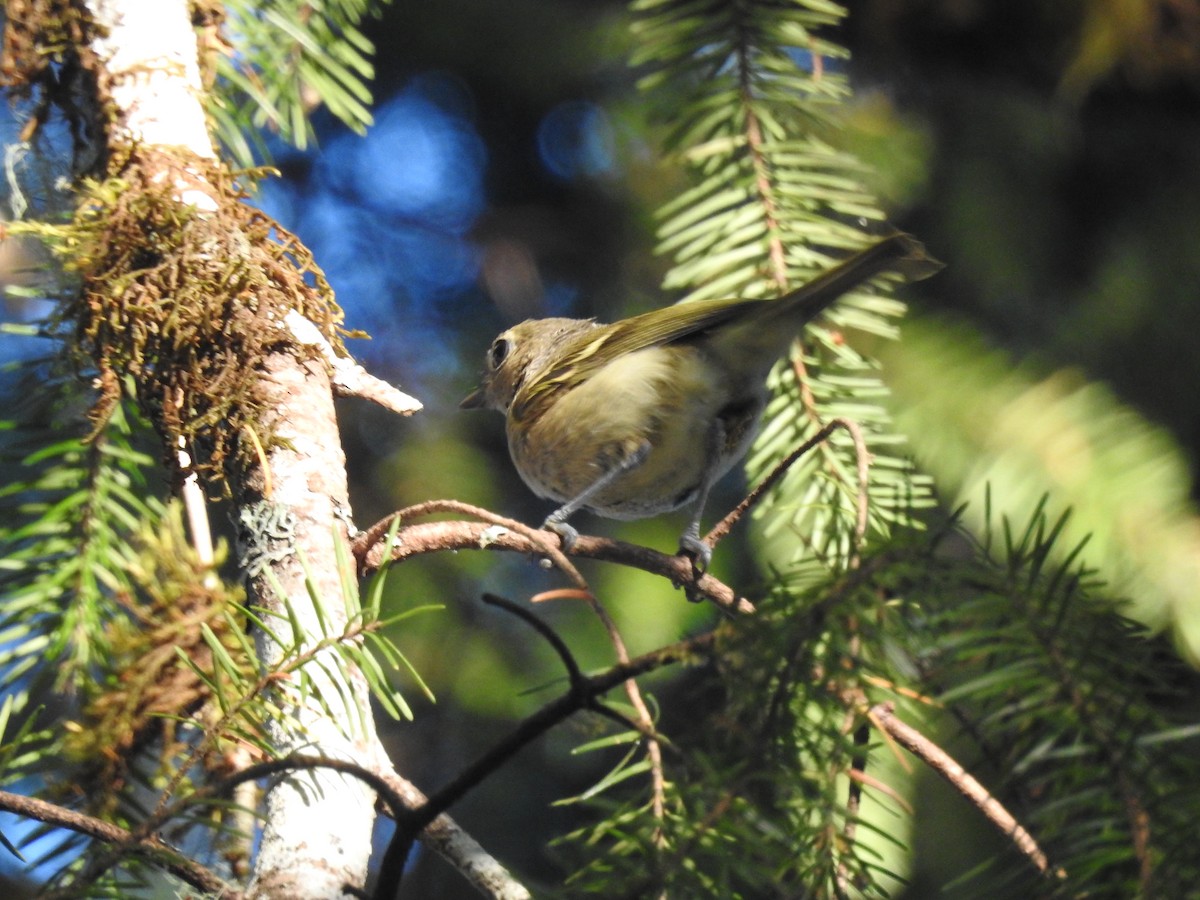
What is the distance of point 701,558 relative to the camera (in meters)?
2.36

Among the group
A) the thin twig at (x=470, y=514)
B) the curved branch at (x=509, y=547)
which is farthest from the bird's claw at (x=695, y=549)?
the thin twig at (x=470, y=514)

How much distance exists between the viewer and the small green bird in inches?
96.6

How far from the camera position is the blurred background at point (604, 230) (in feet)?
11.2

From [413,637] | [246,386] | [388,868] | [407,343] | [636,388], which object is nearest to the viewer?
[388,868]

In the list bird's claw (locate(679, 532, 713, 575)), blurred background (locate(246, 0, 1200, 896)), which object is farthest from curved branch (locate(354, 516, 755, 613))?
blurred background (locate(246, 0, 1200, 896))

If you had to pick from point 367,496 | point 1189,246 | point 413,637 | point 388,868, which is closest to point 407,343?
point 367,496

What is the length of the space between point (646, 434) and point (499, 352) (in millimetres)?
759

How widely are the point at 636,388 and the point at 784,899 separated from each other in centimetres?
173

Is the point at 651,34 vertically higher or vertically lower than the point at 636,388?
higher

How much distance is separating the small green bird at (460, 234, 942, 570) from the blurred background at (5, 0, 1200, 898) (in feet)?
2.13

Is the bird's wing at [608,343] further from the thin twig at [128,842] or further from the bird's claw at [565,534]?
the thin twig at [128,842]

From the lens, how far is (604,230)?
12.7 feet

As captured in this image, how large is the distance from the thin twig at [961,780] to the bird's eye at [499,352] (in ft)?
6.11

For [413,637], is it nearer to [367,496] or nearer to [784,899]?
[367,496]
